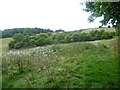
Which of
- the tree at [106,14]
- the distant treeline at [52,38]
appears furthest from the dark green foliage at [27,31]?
the tree at [106,14]

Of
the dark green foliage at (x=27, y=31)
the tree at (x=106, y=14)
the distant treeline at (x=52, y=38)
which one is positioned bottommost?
the distant treeline at (x=52, y=38)

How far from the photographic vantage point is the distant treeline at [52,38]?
11.9 feet

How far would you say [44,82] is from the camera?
2035 mm

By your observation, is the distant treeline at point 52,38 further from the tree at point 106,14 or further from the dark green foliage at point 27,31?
the tree at point 106,14

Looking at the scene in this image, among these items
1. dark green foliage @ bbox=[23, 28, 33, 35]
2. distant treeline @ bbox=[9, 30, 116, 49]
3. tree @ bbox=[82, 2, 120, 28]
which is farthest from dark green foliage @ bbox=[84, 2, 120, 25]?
dark green foliage @ bbox=[23, 28, 33, 35]

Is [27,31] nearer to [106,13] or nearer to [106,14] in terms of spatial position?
[106,13]

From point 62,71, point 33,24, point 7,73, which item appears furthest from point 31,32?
point 62,71

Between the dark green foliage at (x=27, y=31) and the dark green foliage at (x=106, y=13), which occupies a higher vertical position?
the dark green foliage at (x=106, y=13)

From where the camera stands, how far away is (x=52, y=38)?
603 centimetres

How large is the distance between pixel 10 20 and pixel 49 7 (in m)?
2.08

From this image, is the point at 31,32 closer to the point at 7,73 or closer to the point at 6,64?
the point at 6,64

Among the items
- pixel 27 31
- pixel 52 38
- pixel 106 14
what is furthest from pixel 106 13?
pixel 27 31

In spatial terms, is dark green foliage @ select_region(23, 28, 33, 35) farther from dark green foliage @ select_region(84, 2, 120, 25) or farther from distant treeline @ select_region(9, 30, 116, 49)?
dark green foliage @ select_region(84, 2, 120, 25)

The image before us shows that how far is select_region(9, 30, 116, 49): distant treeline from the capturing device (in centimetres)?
364
